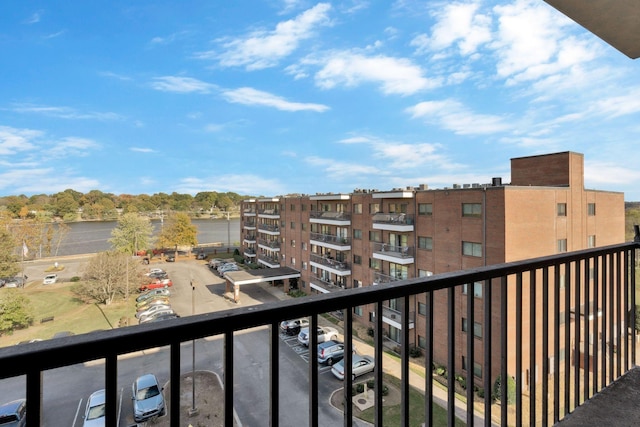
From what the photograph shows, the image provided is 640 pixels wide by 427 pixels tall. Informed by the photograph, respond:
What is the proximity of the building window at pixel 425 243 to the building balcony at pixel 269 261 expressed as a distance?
12.2 metres

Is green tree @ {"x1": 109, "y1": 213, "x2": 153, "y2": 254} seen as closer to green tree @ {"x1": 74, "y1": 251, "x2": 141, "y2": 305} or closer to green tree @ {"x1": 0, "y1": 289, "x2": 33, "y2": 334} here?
green tree @ {"x1": 74, "y1": 251, "x2": 141, "y2": 305}

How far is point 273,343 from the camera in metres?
0.74

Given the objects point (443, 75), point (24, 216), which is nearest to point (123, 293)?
point (24, 216)

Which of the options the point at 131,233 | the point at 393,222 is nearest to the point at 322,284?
the point at 393,222

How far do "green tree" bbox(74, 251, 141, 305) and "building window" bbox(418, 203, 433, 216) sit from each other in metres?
14.6

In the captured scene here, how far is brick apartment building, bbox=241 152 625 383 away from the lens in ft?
30.5

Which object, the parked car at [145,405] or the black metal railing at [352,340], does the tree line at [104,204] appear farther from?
the black metal railing at [352,340]

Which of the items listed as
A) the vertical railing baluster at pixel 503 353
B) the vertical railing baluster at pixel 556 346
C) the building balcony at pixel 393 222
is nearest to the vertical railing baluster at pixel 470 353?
the vertical railing baluster at pixel 503 353

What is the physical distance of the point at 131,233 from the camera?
26188 millimetres

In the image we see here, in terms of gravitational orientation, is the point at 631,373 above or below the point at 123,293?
above

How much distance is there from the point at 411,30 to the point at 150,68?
14.6 meters

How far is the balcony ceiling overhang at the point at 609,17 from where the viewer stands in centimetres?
152

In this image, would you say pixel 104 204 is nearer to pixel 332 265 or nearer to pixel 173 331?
pixel 332 265

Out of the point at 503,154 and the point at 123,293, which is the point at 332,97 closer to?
the point at 503,154
